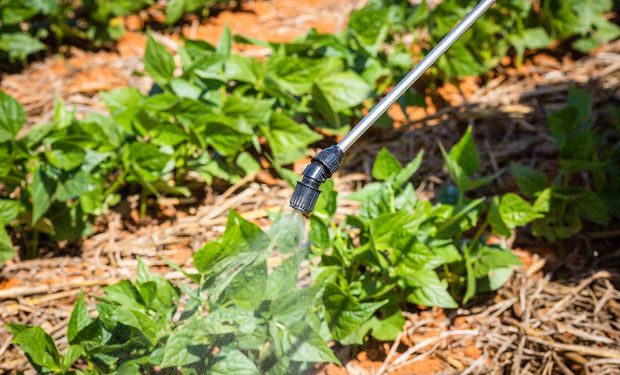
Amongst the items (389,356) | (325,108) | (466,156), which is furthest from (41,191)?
(466,156)

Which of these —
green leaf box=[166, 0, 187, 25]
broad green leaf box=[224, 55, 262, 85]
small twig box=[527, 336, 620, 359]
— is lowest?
small twig box=[527, 336, 620, 359]

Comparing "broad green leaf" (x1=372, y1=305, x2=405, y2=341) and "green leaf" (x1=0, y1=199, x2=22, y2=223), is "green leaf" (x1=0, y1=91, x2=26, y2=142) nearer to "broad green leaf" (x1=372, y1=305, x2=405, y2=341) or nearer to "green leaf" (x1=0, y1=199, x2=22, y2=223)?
"green leaf" (x1=0, y1=199, x2=22, y2=223)

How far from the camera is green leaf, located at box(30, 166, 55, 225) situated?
1.60 metres

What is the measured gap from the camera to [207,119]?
176cm

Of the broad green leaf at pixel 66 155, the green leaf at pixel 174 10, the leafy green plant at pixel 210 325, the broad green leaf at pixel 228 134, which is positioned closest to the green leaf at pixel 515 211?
the leafy green plant at pixel 210 325

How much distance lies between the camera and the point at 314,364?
147 centimetres

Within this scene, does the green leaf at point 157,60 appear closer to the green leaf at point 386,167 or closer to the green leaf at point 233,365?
the green leaf at point 386,167

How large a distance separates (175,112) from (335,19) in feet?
3.91

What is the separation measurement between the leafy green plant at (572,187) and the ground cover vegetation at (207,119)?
2 cm

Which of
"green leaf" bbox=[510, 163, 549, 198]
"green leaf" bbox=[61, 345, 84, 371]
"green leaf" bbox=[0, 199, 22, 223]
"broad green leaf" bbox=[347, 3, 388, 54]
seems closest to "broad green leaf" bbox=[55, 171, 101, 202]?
"green leaf" bbox=[0, 199, 22, 223]

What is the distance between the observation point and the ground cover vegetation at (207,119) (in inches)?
65.4

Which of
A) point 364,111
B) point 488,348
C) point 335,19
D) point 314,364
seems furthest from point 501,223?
point 335,19

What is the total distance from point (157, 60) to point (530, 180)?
117cm

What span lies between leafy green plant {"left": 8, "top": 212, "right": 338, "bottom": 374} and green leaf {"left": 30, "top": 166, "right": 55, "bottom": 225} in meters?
0.40
